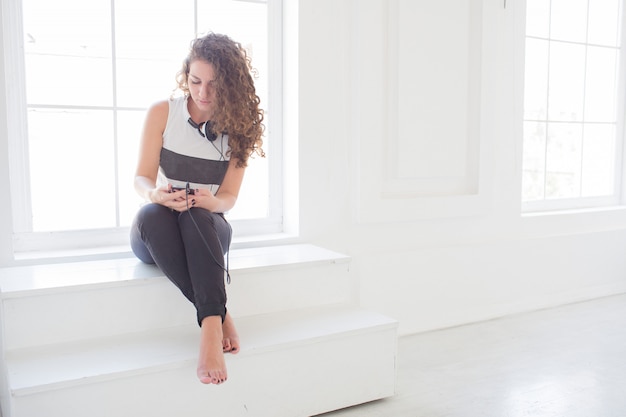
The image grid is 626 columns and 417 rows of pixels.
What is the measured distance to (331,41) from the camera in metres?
2.93

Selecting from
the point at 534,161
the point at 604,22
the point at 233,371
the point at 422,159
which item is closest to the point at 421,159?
the point at 422,159

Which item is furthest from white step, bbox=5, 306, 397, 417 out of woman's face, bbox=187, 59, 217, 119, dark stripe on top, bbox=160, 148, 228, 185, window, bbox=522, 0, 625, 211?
window, bbox=522, 0, 625, 211

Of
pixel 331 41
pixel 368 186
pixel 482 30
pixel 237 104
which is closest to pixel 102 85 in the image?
pixel 237 104

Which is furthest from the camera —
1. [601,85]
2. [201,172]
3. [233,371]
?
[601,85]

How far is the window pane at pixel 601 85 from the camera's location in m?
4.06

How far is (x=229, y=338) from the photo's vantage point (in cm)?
205

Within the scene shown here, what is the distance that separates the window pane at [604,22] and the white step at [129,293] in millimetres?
2668

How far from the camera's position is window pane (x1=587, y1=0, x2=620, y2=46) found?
4.02 m

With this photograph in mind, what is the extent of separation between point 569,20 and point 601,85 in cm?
53

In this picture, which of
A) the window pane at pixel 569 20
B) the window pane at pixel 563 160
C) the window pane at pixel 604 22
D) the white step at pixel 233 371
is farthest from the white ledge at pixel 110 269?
the window pane at pixel 604 22

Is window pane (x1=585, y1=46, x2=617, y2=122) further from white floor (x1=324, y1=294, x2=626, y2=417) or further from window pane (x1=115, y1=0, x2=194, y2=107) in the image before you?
window pane (x1=115, y1=0, x2=194, y2=107)

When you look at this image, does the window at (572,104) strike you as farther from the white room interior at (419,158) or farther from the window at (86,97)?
the window at (86,97)

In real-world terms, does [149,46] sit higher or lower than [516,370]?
higher

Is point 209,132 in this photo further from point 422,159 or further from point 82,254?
point 422,159
